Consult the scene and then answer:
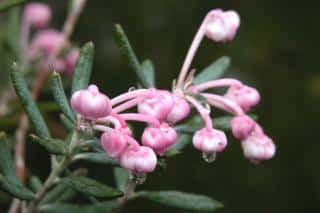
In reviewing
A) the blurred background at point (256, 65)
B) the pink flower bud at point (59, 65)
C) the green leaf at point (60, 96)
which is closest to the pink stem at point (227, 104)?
the green leaf at point (60, 96)

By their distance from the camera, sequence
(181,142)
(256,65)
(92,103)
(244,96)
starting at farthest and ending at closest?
1. (256,65)
2. (181,142)
3. (244,96)
4. (92,103)

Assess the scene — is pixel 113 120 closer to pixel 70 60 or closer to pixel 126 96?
pixel 126 96

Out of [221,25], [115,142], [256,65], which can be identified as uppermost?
[221,25]

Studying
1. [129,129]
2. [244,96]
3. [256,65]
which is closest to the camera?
[129,129]

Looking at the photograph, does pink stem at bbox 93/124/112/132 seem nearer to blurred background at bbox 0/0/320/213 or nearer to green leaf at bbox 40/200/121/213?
green leaf at bbox 40/200/121/213

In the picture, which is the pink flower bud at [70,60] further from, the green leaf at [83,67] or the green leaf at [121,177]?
the green leaf at [83,67]

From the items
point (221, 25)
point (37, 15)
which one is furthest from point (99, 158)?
point (37, 15)

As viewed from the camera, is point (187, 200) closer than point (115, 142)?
No
